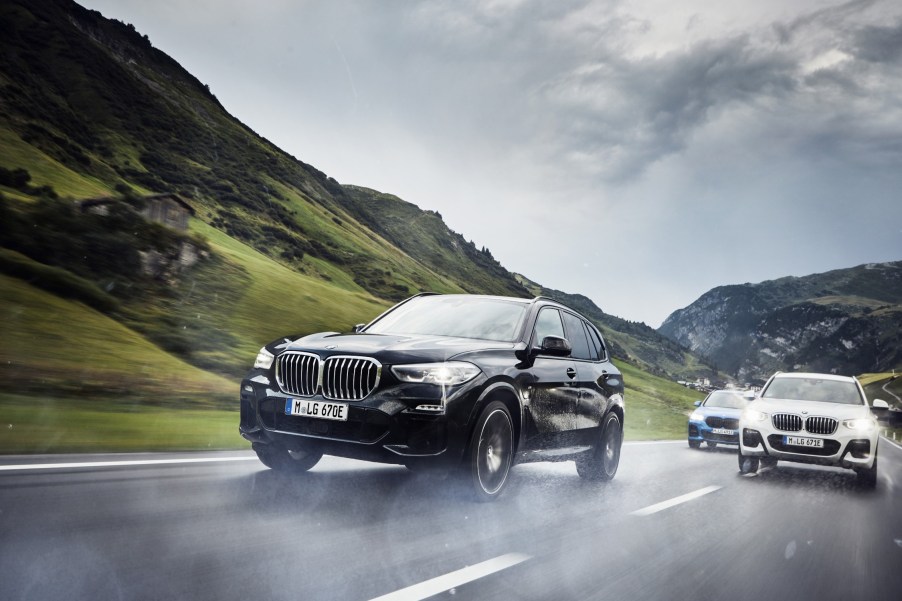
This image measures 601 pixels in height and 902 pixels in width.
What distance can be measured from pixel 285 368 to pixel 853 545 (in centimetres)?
483

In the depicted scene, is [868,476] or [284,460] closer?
[284,460]

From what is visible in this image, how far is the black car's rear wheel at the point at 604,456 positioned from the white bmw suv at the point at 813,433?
279cm

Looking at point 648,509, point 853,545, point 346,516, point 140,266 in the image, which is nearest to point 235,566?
point 346,516

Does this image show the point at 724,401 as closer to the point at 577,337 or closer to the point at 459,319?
the point at 577,337

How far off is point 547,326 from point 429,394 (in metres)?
2.41

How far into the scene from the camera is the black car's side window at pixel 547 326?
731 cm

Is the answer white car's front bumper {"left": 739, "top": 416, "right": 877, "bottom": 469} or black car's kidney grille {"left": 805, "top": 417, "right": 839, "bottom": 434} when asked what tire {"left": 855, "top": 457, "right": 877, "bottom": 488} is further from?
black car's kidney grille {"left": 805, "top": 417, "right": 839, "bottom": 434}

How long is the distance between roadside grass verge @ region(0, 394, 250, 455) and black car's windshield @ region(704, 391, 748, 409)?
1216cm

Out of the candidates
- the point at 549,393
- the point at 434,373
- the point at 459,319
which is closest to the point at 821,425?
the point at 549,393

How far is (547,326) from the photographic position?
7.70m

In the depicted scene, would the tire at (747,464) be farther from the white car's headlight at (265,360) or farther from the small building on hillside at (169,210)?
the small building on hillside at (169,210)

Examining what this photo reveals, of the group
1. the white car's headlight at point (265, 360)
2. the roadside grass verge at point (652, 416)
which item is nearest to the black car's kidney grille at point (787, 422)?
the white car's headlight at point (265, 360)

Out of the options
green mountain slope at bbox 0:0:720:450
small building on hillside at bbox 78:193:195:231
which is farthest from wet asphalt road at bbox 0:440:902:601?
small building on hillside at bbox 78:193:195:231

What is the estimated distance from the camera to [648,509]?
6.97 metres
